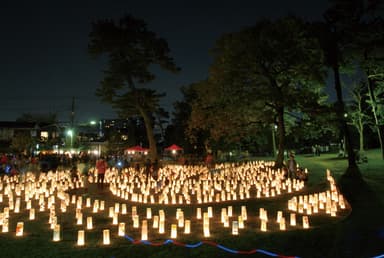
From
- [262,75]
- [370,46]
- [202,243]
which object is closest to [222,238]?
[202,243]

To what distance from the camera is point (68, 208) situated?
9.74 meters

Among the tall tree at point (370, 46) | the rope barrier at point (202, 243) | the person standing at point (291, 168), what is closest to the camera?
the rope barrier at point (202, 243)

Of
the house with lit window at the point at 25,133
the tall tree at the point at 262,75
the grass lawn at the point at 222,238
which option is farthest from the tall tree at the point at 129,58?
the house with lit window at the point at 25,133

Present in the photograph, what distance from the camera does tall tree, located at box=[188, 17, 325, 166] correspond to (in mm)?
17531

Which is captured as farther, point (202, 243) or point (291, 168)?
point (291, 168)

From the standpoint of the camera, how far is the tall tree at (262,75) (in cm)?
1753

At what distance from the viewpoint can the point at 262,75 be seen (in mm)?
19141

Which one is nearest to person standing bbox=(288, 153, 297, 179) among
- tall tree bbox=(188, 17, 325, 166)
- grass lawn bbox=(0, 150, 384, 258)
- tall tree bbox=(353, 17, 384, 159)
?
tall tree bbox=(188, 17, 325, 166)

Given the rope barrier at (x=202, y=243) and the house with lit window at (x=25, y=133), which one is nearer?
the rope barrier at (x=202, y=243)

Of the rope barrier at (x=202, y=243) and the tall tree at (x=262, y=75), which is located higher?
the tall tree at (x=262, y=75)

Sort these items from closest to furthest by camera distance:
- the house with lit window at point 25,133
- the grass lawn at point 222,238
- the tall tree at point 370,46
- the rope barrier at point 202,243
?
the rope barrier at point 202,243
the grass lawn at point 222,238
the tall tree at point 370,46
the house with lit window at point 25,133

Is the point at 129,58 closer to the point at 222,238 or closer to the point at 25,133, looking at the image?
the point at 222,238

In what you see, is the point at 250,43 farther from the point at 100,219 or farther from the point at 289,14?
the point at 100,219

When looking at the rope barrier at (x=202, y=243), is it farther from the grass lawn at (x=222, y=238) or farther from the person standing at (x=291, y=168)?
the person standing at (x=291, y=168)
